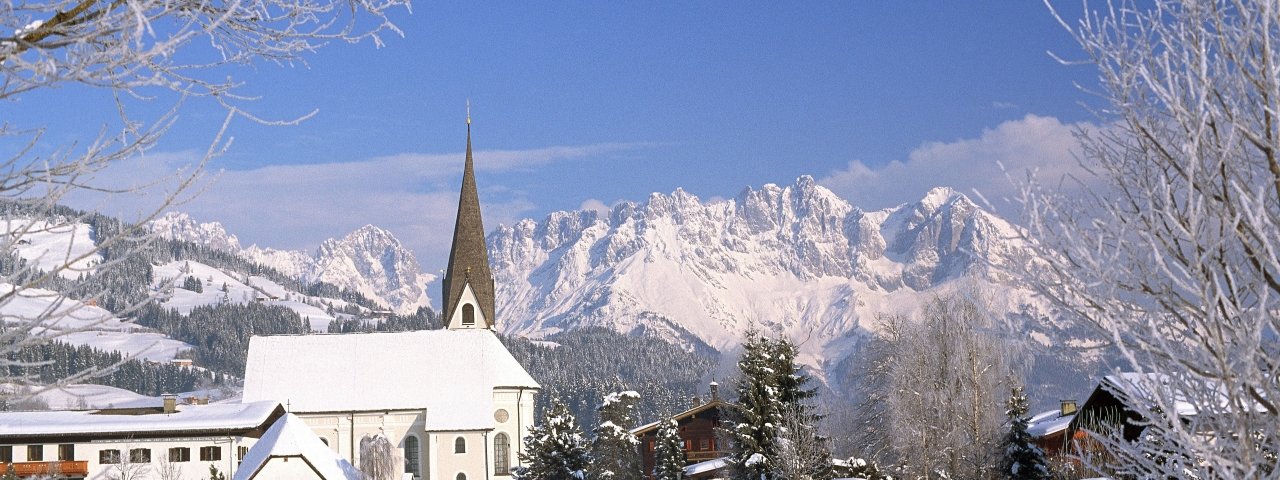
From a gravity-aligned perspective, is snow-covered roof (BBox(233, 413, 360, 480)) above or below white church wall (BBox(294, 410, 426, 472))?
below

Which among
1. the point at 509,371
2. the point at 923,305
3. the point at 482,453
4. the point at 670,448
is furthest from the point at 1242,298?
the point at 509,371

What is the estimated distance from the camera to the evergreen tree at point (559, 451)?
43406 mm

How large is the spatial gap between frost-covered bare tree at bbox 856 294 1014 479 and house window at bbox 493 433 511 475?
800 inches

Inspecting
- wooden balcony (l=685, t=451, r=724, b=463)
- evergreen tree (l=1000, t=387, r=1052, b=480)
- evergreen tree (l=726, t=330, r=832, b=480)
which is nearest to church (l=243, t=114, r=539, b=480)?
wooden balcony (l=685, t=451, r=724, b=463)

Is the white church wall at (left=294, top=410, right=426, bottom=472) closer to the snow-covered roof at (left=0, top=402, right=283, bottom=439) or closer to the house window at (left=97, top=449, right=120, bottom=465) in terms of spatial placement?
the snow-covered roof at (left=0, top=402, right=283, bottom=439)

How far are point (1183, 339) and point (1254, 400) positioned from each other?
0.42 meters

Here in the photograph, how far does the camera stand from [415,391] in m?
63.1

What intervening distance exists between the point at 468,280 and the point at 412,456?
1159 cm

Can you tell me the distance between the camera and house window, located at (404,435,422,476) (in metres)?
60.3

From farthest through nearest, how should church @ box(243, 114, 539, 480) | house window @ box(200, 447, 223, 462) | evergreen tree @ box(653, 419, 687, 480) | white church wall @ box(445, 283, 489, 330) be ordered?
white church wall @ box(445, 283, 489, 330) → church @ box(243, 114, 539, 480) → house window @ box(200, 447, 223, 462) → evergreen tree @ box(653, 419, 687, 480)

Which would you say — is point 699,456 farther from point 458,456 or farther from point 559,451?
point 559,451

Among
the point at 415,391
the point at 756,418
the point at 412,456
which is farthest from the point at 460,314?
the point at 756,418

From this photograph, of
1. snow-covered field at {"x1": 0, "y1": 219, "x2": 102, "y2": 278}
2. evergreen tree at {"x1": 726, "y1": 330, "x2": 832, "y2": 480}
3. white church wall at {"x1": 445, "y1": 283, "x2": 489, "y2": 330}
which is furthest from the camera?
white church wall at {"x1": 445, "y1": 283, "x2": 489, "y2": 330}

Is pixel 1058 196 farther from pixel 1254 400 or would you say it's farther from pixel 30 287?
pixel 30 287
